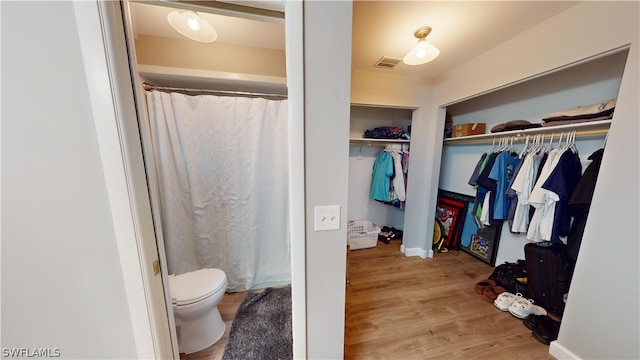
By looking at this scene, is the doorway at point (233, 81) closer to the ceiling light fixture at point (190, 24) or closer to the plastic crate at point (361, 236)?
the ceiling light fixture at point (190, 24)

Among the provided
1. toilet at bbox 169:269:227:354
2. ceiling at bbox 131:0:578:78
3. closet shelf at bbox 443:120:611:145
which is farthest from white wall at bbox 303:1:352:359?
closet shelf at bbox 443:120:611:145

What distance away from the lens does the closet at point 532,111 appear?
4.88 ft

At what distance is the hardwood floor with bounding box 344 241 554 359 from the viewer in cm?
137

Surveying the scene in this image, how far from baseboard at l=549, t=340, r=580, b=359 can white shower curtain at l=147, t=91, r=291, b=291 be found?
2.10 metres

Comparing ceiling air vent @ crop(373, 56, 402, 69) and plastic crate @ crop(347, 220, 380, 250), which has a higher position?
ceiling air vent @ crop(373, 56, 402, 69)

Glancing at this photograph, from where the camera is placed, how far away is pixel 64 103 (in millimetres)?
675

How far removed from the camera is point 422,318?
165 cm

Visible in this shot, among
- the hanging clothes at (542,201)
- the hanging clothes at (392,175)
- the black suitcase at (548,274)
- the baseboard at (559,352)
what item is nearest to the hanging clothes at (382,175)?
the hanging clothes at (392,175)

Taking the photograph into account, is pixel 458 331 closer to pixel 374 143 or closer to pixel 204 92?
pixel 374 143

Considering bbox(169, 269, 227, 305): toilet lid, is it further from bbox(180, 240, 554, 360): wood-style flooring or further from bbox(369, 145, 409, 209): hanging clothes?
bbox(369, 145, 409, 209): hanging clothes

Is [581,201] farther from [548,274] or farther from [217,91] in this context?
[217,91]

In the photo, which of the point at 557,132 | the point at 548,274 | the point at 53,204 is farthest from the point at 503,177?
the point at 53,204

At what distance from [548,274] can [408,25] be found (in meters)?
2.36

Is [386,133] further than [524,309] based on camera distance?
Yes
